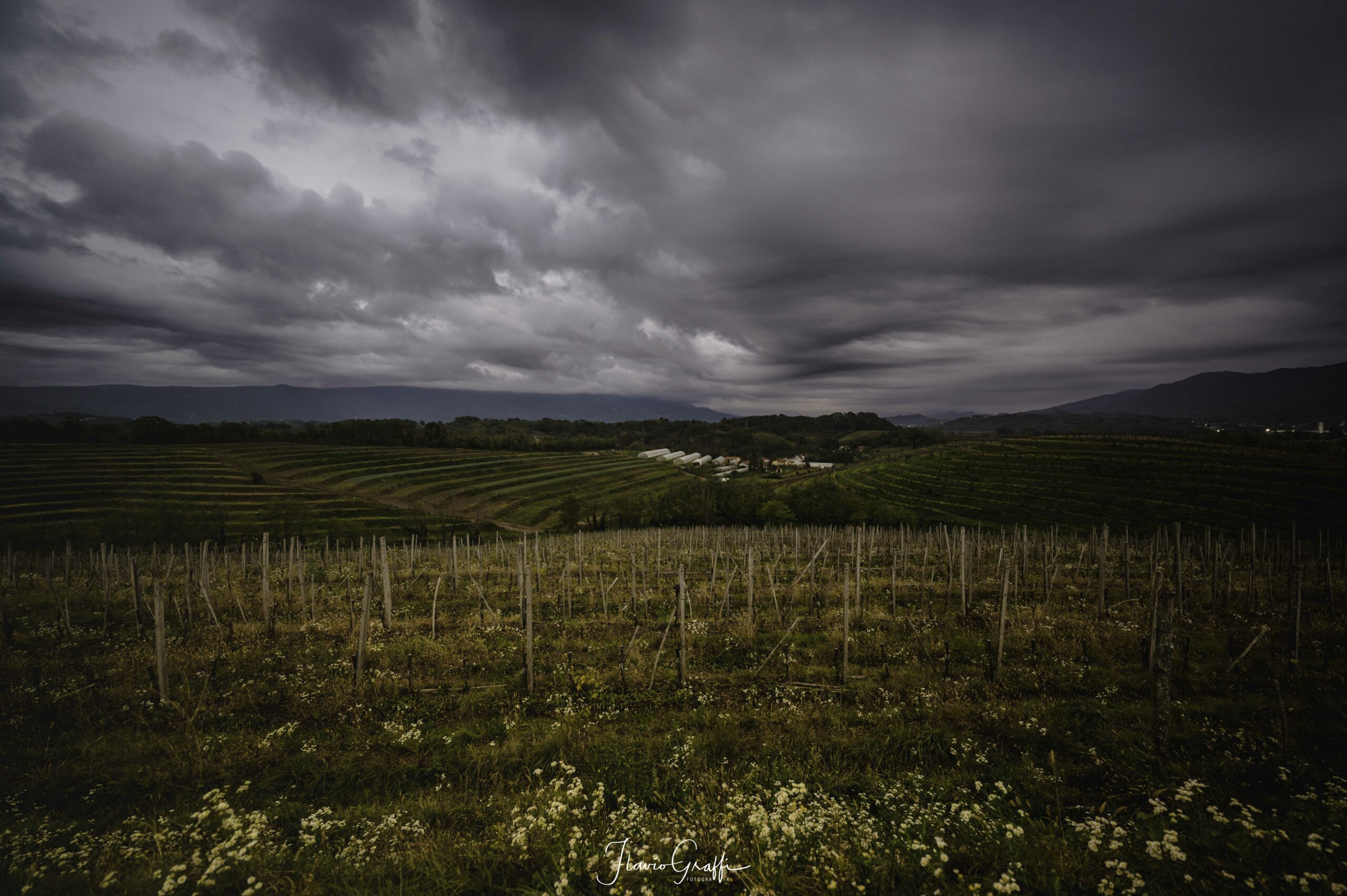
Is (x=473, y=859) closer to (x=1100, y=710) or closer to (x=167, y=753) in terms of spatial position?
(x=167, y=753)

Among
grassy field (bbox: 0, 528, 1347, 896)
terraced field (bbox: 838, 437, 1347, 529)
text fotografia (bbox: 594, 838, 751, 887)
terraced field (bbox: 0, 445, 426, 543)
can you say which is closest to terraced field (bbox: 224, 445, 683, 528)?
terraced field (bbox: 0, 445, 426, 543)

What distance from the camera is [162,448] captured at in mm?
82438

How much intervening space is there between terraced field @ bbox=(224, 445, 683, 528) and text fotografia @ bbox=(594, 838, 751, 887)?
66.3 m

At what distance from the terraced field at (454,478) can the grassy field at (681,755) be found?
59316 mm

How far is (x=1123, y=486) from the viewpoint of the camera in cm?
6594

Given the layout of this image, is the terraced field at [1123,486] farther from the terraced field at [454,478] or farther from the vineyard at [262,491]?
the vineyard at [262,491]

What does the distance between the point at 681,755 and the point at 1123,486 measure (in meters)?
86.8

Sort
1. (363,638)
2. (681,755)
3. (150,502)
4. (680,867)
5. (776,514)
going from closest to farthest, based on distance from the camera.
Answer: (680,867) → (681,755) → (363,638) → (150,502) → (776,514)

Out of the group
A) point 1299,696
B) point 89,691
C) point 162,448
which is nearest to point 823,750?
point 1299,696

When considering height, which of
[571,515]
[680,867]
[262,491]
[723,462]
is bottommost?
[571,515]

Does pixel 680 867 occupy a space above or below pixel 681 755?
above

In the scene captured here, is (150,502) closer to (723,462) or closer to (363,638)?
(363,638)

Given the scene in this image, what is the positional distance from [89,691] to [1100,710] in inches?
839

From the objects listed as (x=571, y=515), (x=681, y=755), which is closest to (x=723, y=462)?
(x=571, y=515)
